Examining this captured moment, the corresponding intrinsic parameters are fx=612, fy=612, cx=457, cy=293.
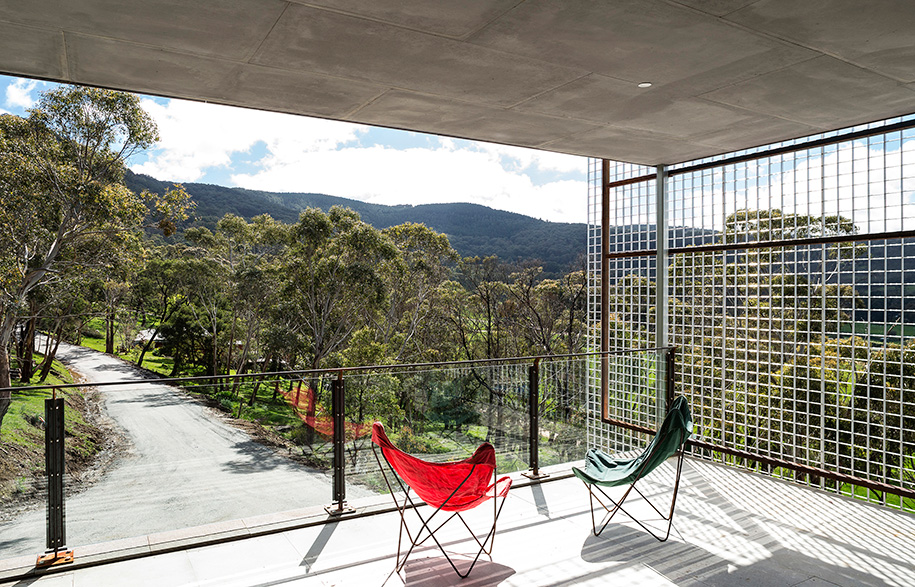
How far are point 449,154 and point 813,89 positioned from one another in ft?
146

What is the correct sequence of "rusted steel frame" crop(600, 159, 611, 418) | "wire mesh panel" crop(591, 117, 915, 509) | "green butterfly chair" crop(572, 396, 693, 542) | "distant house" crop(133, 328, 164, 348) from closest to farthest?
"green butterfly chair" crop(572, 396, 693, 542) → "wire mesh panel" crop(591, 117, 915, 509) → "rusted steel frame" crop(600, 159, 611, 418) → "distant house" crop(133, 328, 164, 348)

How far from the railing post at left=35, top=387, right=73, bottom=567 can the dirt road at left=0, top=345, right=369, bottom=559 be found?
0.04m

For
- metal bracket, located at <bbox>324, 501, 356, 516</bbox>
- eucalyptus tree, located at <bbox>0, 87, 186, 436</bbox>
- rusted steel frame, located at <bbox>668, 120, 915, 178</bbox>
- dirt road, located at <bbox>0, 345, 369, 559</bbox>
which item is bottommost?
metal bracket, located at <bbox>324, 501, 356, 516</bbox>

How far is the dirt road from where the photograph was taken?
3.10 m

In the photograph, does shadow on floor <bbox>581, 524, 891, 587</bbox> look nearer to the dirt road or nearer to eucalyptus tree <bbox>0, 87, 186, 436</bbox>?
the dirt road

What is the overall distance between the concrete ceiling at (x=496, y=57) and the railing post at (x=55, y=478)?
66.1 inches

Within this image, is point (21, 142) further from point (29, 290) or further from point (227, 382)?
point (227, 382)

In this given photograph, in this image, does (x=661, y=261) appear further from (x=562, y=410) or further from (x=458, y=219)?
(x=458, y=219)

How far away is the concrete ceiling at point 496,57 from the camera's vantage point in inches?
92.7

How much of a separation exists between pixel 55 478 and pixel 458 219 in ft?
105

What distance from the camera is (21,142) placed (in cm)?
1330

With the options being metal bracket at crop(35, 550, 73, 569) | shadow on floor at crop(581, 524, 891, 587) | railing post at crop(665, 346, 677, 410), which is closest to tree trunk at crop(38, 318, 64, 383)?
metal bracket at crop(35, 550, 73, 569)

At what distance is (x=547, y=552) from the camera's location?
326 centimetres

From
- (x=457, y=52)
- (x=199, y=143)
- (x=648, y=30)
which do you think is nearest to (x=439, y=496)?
(x=457, y=52)
